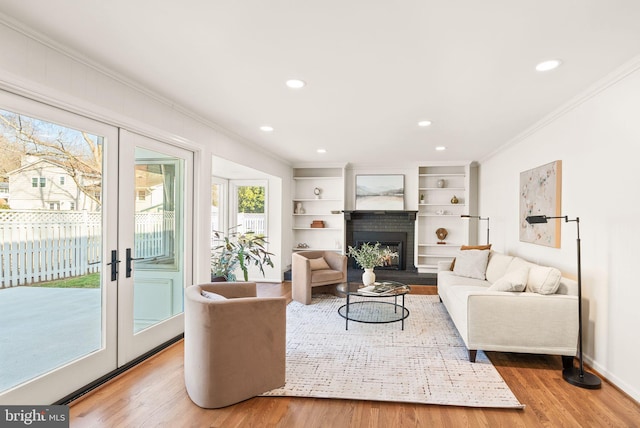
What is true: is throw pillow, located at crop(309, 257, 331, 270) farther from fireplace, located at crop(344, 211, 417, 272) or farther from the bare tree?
the bare tree

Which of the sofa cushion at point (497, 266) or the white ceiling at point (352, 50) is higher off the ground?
the white ceiling at point (352, 50)

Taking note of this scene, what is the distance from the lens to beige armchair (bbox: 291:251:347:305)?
5.01 metres

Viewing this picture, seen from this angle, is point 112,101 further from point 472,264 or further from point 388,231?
point 388,231

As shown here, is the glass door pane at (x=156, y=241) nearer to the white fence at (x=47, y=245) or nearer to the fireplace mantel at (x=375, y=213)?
the white fence at (x=47, y=245)

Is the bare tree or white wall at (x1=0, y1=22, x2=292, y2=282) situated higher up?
white wall at (x1=0, y1=22, x2=292, y2=282)

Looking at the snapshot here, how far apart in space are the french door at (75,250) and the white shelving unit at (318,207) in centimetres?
419

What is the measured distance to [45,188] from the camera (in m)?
2.33

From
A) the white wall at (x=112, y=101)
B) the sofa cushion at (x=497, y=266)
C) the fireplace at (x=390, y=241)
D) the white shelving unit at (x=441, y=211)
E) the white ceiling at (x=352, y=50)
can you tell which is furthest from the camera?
the fireplace at (x=390, y=241)

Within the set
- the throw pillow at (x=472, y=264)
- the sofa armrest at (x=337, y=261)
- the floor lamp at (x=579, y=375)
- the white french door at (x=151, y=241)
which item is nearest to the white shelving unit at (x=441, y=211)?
the throw pillow at (x=472, y=264)

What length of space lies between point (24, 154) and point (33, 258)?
66cm

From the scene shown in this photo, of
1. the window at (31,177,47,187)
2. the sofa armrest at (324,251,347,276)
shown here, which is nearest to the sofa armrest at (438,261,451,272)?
the sofa armrest at (324,251,347,276)

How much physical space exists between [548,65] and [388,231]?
16.3ft

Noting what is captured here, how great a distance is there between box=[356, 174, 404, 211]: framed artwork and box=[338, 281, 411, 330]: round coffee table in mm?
2540

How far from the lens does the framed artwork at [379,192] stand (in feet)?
23.6
